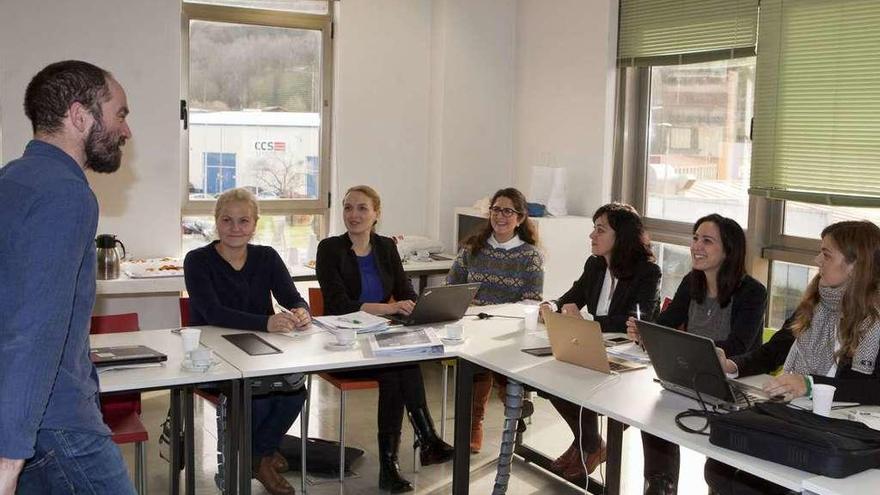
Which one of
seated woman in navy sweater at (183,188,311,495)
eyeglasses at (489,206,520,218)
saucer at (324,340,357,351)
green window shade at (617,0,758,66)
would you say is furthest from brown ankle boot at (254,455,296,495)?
green window shade at (617,0,758,66)

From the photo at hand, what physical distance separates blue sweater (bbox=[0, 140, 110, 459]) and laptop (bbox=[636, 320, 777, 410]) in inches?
71.9

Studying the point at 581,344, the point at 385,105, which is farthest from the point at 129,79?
the point at 581,344

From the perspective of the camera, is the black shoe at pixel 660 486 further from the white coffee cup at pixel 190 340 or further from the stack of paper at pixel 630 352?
the white coffee cup at pixel 190 340

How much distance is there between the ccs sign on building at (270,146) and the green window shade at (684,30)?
229cm

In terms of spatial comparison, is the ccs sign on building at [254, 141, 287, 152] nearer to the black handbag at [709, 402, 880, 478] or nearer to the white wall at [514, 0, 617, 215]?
the white wall at [514, 0, 617, 215]

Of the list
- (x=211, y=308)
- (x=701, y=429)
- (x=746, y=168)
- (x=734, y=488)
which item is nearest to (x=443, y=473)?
(x=211, y=308)

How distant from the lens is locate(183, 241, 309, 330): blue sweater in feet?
13.4

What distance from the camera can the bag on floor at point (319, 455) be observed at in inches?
175

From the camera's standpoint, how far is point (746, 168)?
5387mm

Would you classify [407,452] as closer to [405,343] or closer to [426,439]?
[426,439]

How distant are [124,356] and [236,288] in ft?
2.89

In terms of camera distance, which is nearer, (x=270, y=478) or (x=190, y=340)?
(x=190, y=340)

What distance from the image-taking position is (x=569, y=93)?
20.8ft

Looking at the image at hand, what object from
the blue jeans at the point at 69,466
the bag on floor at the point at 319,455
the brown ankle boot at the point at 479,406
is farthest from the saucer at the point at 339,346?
the blue jeans at the point at 69,466
